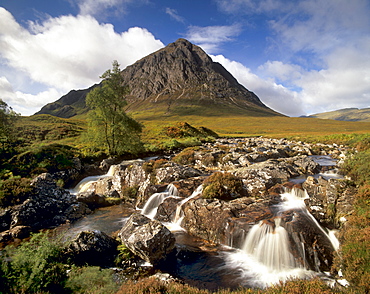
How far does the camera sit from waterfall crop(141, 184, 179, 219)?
59.6 ft

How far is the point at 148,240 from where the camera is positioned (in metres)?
10.9

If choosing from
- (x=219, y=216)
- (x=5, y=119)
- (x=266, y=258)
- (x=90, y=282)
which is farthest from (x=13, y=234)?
(x=5, y=119)

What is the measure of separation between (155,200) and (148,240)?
7822mm

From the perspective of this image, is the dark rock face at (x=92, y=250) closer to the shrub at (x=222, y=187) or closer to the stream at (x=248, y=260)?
the stream at (x=248, y=260)

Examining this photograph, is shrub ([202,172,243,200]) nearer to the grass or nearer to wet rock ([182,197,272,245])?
wet rock ([182,197,272,245])

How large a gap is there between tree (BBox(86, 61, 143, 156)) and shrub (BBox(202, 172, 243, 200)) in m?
20.8

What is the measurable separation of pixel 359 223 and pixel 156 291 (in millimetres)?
11219

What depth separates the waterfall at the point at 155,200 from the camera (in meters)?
18.2

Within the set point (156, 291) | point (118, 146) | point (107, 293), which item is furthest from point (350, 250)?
point (118, 146)

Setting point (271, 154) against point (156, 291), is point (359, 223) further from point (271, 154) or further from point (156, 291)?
point (271, 154)

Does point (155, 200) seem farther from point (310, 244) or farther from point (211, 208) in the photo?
point (310, 244)

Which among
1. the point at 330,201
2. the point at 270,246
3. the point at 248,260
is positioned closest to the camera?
the point at 270,246

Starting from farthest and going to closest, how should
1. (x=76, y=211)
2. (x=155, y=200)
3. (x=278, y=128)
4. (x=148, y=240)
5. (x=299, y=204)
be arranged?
(x=278, y=128) < (x=155, y=200) < (x=76, y=211) < (x=299, y=204) < (x=148, y=240)

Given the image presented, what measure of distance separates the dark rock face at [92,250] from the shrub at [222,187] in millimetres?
7999
